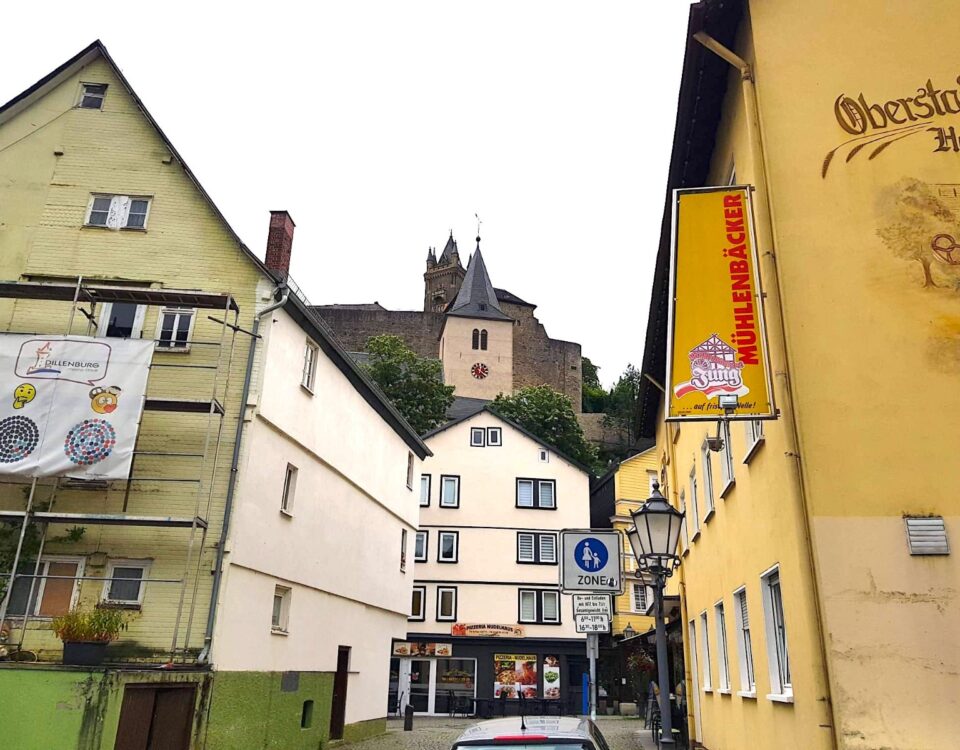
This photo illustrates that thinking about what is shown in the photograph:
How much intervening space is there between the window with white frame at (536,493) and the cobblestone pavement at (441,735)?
29.3 feet

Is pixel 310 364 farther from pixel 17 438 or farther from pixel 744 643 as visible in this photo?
pixel 744 643

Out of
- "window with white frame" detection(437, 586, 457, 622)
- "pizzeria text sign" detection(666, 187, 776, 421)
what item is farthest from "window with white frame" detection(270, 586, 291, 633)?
"window with white frame" detection(437, 586, 457, 622)

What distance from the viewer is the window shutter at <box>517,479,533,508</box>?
119ft

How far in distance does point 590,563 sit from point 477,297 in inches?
2802

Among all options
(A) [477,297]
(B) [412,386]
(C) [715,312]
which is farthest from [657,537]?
(A) [477,297]

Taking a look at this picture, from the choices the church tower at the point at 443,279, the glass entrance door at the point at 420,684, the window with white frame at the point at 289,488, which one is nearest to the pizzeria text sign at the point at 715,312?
the window with white frame at the point at 289,488

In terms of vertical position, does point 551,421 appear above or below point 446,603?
above

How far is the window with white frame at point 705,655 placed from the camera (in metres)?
14.8

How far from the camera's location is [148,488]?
14.9m

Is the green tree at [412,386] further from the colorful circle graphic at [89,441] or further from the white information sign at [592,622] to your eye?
the white information sign at [592,622]

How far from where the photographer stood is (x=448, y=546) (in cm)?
3525

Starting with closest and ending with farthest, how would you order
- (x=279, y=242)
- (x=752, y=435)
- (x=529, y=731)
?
(x=529, y=731)
(x=752, y=435)
(x=279, y=242)

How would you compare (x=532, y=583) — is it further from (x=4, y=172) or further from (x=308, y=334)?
(x=4, y=172)

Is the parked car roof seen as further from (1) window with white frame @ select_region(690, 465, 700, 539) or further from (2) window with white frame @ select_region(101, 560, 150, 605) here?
(1) window with white frame @ select_region(690, 465, 700, 539)
